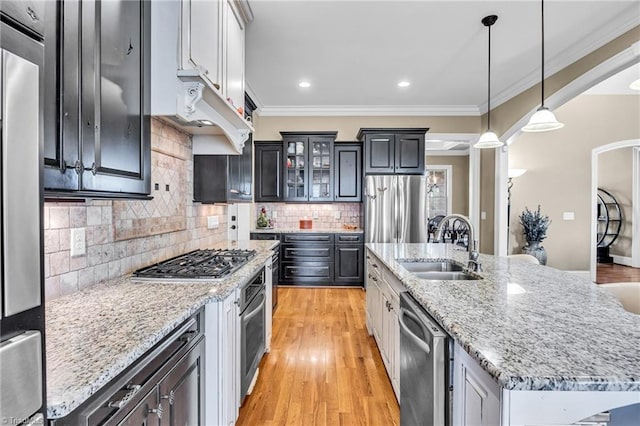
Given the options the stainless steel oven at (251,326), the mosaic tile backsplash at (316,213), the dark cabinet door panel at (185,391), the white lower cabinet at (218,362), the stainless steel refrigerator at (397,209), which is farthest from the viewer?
the mosaic tile backsplash at (316,213)

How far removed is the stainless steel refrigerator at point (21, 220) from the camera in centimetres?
48

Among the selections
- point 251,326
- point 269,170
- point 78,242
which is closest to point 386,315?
point 251,326

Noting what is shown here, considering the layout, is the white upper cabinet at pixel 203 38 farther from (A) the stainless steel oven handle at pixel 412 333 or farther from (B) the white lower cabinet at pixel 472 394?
(B) the white lower cabinet at pixel 472 394

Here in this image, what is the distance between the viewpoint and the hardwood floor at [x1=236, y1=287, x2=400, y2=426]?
1.96 metres

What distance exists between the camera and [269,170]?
5.25 m

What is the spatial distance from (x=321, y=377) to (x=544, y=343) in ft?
6.00

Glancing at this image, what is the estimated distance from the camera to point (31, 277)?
520 mm

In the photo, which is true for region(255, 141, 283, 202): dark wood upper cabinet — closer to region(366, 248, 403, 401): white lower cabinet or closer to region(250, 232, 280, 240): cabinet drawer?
region(250, 232, 280, 240): cabinet drawer

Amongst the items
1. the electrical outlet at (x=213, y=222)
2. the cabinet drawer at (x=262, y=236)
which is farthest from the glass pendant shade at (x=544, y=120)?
the cabinet drawer at (x=262, y=236)

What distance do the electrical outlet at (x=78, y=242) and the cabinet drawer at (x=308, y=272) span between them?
12.2 feet

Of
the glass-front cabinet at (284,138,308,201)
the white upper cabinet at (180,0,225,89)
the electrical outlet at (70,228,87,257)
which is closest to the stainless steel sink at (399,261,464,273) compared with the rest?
the white upper cabinet at (180,0,225,89)

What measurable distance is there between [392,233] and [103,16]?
435 cm

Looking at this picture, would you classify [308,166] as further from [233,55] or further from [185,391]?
[185,391]

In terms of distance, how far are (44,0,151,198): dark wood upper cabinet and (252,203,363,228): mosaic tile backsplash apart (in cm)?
420
